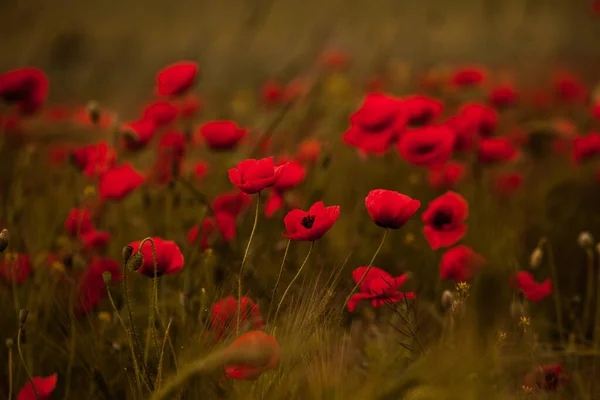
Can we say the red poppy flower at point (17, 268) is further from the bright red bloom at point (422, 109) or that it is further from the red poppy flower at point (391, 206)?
the bright red bloom at point (422, 109)

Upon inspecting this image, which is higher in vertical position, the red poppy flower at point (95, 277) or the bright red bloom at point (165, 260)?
the bright red bloom at point (165, 260)

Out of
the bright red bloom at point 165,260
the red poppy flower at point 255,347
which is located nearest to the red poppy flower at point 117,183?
the bright red bloom at point 165,260

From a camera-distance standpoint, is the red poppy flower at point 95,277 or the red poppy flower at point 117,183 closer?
the red poppy flower at point 95,277

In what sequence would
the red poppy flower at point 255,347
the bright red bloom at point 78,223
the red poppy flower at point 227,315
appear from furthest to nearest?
the bright red bloom at point 78,223
the red poppy flower at point 227,315
the red poppy flower at point 255,347

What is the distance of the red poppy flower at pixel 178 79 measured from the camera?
1.52 m

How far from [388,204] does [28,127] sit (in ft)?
5.16

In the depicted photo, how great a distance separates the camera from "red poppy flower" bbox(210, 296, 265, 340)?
74 centimetres

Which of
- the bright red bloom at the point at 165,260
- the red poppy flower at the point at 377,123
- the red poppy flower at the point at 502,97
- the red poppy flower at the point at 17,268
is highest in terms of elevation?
the bright red bloom at the point at 165,260

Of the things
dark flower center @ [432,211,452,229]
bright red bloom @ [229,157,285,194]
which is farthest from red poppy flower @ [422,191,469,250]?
bright red bloom @ [229,157,285,194]

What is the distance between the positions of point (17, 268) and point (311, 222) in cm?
66

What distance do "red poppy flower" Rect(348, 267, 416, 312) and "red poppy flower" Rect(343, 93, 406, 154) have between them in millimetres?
527

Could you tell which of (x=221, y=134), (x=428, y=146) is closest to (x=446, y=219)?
(x=428, y=146)

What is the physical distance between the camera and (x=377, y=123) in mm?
1390

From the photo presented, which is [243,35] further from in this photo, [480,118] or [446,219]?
[446,219]
